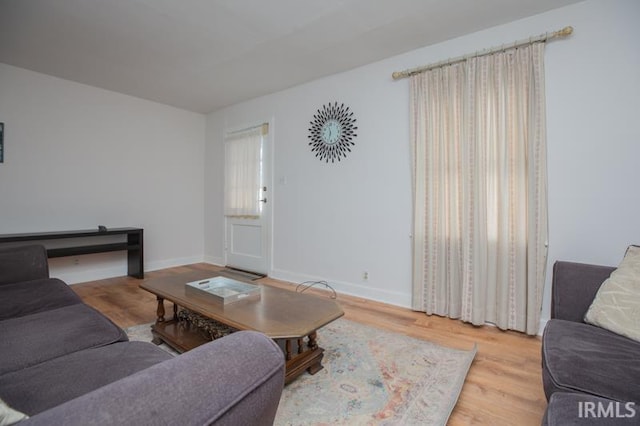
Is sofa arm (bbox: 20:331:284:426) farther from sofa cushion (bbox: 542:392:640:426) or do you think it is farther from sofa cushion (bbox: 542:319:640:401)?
sofa cushion (bbox: 542:319:640:401)

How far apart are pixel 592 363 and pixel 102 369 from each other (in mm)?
1824

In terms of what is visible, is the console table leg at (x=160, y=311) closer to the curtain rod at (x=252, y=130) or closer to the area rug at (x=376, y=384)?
the area rug at (x=376, y=384)

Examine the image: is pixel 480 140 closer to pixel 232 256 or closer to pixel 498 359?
pixel 498 359

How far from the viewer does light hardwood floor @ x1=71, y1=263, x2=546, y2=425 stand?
61.4 inches

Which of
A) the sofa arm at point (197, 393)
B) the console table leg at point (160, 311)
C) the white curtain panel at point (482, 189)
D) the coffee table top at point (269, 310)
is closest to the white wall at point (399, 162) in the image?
the white curtain panel at point (482, 189)

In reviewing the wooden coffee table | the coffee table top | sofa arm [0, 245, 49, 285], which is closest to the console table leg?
the wooden coffee table

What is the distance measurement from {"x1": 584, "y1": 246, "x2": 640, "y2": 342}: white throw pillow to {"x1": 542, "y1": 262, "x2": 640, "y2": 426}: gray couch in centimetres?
4

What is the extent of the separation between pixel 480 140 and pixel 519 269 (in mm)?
1080

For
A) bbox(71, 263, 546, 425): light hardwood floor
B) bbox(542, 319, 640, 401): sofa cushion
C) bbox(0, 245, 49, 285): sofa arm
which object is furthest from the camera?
bbox(0, 245, 49, 285): sofa arm

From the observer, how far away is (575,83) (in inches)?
89.9

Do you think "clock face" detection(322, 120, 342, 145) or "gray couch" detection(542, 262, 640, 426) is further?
"clock face" detection(322, 120, 342, 145)

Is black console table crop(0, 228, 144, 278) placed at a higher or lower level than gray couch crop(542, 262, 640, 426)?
higher

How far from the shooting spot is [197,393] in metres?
0.49

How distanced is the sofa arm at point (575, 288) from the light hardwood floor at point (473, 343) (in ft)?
1.50
